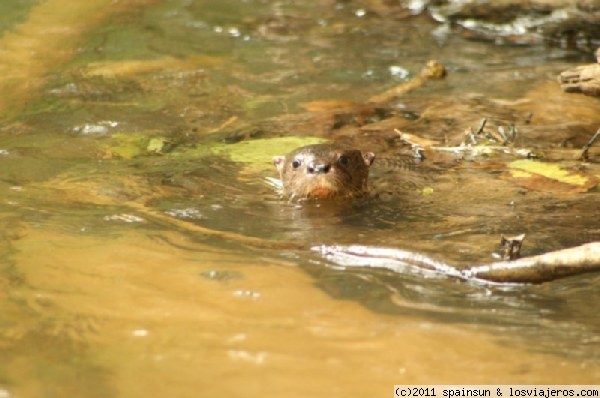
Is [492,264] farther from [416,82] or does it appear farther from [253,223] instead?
[416,82]

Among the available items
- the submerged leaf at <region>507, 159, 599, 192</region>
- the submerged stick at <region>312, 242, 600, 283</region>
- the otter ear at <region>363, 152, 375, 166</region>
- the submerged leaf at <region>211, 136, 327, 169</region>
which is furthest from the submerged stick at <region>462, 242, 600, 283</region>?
the submerged leaf at <region>211, 136, 327, 169</region>

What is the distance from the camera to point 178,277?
3551 millimetres

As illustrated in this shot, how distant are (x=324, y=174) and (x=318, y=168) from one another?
0.17 feet

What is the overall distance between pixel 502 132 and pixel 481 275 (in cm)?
279

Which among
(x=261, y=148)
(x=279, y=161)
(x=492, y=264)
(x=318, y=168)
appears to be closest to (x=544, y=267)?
(x=492, y=264)

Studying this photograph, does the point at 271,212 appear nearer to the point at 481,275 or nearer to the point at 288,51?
the point at 481,275

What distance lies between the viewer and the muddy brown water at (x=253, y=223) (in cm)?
280

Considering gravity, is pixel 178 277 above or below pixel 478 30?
above

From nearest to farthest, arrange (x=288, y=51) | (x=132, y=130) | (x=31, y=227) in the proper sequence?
(x=31, y=227) < (x=132, y=130) < (x=288, y=51)

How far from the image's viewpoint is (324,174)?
212 inches

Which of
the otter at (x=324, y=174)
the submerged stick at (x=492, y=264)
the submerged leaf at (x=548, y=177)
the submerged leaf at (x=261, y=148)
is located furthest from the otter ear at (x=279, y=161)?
the submerged stick at (x=492, y=264)

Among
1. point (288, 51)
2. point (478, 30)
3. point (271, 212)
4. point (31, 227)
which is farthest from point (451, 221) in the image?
point (478, 30)

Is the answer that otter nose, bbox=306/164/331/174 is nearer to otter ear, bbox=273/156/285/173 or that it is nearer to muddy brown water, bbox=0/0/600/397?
muddy brown water, bbox=0/0/600/397

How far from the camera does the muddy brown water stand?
2797 millimetres
